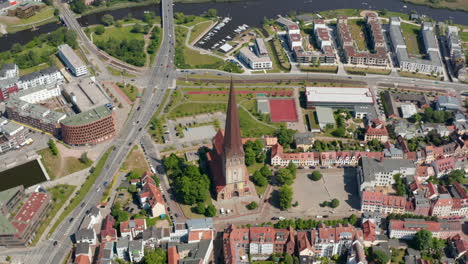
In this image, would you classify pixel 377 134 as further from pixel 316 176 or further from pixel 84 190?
pixel 84 190

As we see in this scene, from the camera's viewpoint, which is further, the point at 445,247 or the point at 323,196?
the point at 323,196

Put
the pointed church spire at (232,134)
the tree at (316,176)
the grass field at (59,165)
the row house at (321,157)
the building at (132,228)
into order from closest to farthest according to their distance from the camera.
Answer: the pointed church spire at (232,134)
the building at (132,228)
the tree at (316,176)
the grass field at (59,165)
the row house at (321,157)

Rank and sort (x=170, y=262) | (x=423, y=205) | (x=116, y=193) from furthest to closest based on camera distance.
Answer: (x=116, y=193) < (x=423, y=205) < (x=170, y=262)

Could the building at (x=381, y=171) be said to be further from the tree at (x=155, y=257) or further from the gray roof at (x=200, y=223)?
the tree at (x=155, y=257)

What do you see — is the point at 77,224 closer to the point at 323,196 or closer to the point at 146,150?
the point at 146,150

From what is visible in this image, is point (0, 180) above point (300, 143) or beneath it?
beneath

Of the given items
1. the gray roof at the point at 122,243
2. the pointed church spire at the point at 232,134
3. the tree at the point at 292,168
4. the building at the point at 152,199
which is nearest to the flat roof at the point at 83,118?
the building at the point at 152,199

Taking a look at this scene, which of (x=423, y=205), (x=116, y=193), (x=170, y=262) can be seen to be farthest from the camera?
(x=116, y=193)

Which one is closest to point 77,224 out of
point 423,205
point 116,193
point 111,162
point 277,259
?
point 116,193
